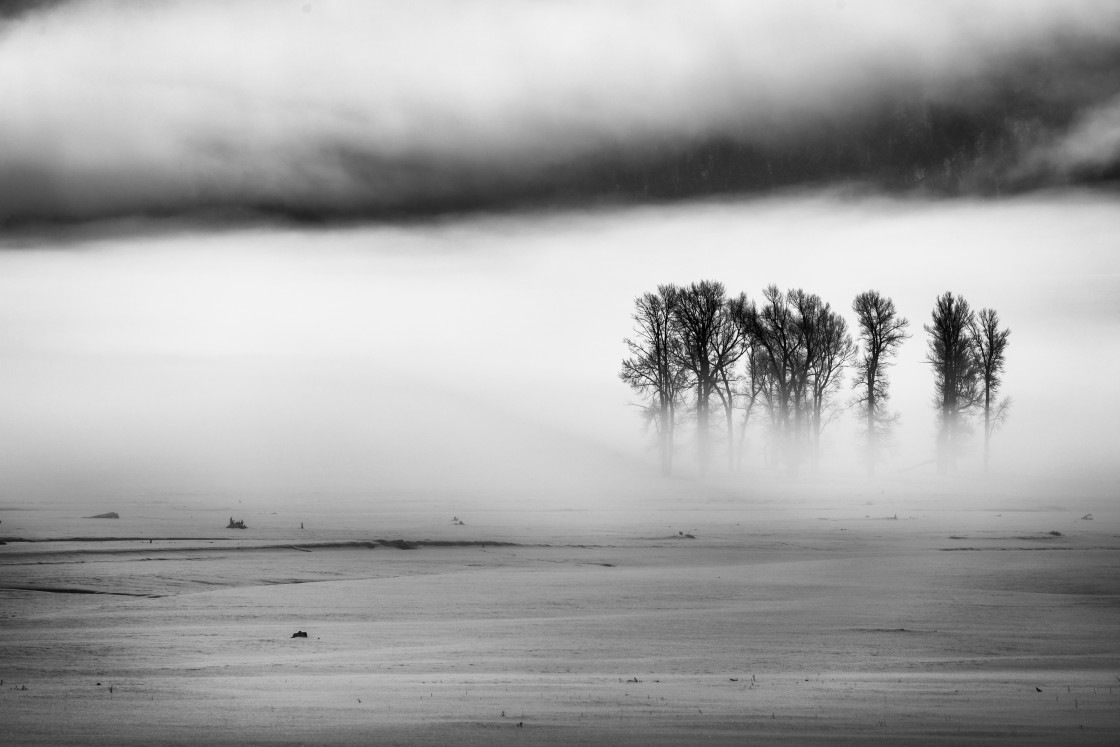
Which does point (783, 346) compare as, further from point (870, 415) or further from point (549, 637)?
point (549, 637)

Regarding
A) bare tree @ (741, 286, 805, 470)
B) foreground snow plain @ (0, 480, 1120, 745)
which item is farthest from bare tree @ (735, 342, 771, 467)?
foreground snow plain @ (0, 480, 1120, 745)

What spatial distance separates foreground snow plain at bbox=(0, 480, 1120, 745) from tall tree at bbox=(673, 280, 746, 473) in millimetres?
36141

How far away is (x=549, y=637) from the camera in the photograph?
14.1 m

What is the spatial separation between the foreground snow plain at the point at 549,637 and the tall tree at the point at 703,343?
36141mm

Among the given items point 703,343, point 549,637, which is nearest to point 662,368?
point 703,343

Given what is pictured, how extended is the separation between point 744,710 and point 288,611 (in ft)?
27.9

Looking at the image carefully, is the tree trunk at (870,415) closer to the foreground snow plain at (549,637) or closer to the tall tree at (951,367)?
the tall tree at (951,367)

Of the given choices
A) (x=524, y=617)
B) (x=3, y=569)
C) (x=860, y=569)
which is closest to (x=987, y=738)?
(x=524, y=617)

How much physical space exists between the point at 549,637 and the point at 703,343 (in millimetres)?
54245

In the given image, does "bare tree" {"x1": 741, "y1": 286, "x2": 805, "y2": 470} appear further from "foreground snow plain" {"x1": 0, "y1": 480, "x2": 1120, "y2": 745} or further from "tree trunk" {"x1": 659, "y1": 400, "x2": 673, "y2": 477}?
"foreground snow plain" {"x1": 0, "y1": 480, "x2": 1120, "y2": 745}

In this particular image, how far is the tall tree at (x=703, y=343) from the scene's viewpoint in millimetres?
67312

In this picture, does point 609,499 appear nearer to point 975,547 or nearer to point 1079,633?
point 975,547

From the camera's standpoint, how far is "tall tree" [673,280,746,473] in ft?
221

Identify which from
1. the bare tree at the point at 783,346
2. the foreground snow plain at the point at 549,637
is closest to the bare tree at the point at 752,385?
the bare tree at the point at 783,346
